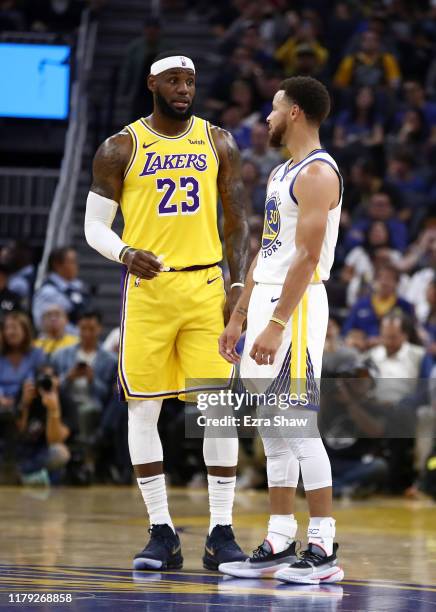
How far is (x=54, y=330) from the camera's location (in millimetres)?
12586

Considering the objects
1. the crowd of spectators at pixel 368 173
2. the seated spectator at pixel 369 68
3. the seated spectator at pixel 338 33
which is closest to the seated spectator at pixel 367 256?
the crowd of spectators at pixel 368 173

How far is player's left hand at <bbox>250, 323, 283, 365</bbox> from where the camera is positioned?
18.3 ft

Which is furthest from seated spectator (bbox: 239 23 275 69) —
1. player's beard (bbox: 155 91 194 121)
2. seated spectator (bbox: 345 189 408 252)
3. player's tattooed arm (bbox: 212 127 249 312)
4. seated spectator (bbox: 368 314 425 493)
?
player's beard (bbox: 155 91 194 121)

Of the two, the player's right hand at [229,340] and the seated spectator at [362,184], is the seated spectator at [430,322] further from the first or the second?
the player's right hand at [229,340]

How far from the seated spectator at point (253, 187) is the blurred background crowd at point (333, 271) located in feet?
0.07

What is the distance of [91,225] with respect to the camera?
6.40 metres

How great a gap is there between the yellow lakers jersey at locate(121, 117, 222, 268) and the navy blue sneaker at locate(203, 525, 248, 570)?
1.28 metres

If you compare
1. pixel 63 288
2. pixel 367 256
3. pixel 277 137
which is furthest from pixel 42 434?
pixel 277 137

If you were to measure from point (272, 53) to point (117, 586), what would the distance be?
41.7ft

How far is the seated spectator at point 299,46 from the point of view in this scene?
54.2 feet

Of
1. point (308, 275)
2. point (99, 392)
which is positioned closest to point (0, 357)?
point (99, 392)

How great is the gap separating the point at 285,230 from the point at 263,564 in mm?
1483

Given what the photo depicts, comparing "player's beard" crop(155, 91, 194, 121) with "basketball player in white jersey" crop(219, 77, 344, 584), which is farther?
"player's beard" crop(155, 91, 194, 121)

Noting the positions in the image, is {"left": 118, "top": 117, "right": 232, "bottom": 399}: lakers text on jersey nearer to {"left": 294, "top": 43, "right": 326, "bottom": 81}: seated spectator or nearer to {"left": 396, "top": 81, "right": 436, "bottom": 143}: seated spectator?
{"left": 396, "top": 81, "right": 436, "bottom": 143}: seated spectator
